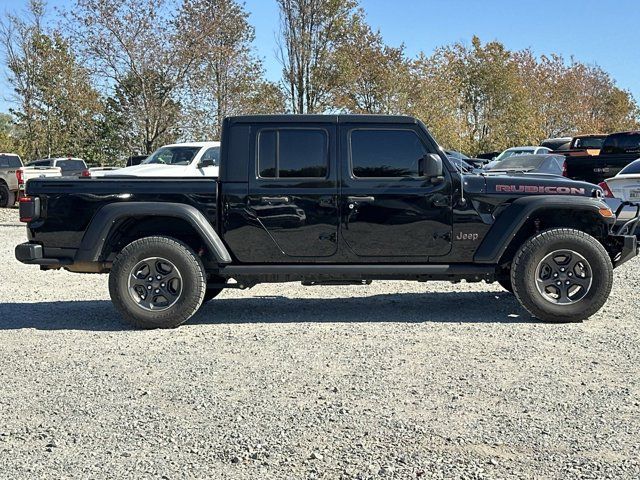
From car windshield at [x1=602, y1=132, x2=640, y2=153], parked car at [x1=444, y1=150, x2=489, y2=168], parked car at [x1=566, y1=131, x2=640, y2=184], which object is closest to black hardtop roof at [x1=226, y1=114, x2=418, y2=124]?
parked car at [x1=444, y1=150, x2=489, y2=168]

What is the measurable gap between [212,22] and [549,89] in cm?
2901

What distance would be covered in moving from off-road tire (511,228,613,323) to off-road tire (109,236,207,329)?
2.92 metres

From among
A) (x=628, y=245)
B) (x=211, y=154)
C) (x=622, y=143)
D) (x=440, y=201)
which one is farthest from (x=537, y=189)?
(x=622, y=143)

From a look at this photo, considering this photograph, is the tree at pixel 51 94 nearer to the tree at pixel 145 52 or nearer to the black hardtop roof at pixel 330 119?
the tree at pixel 145 52

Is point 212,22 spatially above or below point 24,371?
above

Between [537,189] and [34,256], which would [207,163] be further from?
[537,189]

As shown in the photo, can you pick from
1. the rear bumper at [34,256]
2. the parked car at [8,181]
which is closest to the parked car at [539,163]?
the rear bumper at [34,256]

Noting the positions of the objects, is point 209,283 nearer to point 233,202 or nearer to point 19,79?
point 233,202

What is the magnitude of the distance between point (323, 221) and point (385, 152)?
0.87 metres

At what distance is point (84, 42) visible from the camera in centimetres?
2866

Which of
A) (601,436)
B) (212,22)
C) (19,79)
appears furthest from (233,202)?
(19,79)

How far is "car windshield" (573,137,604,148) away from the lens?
25.8 meters

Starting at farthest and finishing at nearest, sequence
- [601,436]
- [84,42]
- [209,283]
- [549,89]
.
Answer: [549,89] < [84,42] < [209,283] < [601,436]

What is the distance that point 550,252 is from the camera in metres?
6.74
